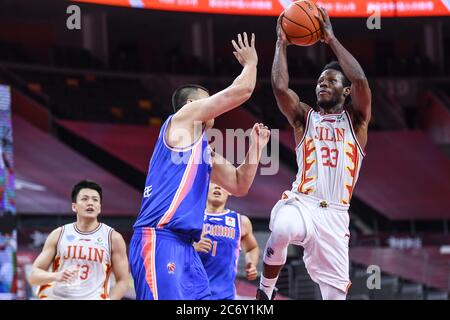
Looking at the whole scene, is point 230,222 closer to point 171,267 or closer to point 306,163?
point 306,163

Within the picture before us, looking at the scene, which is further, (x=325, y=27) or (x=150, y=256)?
(x=325, y=27)

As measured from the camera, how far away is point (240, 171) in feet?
20.1

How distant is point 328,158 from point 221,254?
191 centimetres

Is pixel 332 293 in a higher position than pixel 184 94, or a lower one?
lower

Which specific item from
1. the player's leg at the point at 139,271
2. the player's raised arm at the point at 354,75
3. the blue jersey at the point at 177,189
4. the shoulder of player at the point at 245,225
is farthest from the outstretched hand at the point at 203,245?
the player's leg at the point at 139,271

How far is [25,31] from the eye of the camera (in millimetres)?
22344

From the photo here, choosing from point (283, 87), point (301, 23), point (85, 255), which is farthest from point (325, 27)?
point (85, 255)

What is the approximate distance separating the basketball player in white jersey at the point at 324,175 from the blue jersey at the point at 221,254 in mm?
1307

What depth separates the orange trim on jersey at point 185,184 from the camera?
221 inches

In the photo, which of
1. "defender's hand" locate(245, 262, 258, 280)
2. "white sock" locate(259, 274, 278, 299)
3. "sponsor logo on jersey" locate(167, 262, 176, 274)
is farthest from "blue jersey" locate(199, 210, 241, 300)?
"sponsor logo on jersey" locate(167, 262, 176, 274)

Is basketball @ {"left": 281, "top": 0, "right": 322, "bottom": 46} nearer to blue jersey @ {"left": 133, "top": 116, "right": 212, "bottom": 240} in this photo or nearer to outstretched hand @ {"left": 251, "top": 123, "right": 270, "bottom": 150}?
outstretched hand @ {"left": 251, "top": 123, "right": 270, "bottom": 150}

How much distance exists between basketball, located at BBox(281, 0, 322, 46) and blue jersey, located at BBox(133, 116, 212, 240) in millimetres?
1394

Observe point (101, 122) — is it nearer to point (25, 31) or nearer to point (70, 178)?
point (70, 178)

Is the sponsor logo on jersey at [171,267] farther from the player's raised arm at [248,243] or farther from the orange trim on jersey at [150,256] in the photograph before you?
the player's raised arm at [248,243]
